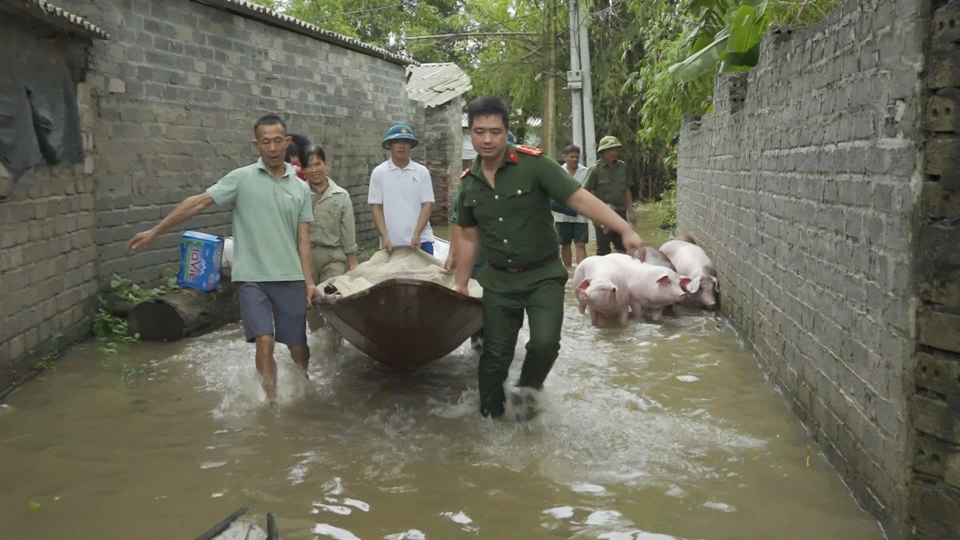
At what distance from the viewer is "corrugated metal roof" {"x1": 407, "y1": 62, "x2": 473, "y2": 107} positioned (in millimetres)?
20594

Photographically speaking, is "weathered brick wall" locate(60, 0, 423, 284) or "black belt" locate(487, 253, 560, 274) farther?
"weathered brick wall" locate(60, 0, 423, 284)

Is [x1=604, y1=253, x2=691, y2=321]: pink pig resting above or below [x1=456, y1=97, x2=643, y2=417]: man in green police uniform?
below

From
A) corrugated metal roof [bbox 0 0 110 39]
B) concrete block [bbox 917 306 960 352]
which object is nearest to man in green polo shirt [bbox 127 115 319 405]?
corrugated metal roof [bbox 0 0 110 39]

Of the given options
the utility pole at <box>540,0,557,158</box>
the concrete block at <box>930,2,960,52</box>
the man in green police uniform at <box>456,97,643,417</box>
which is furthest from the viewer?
the utility pole at <box>540,0,557,158</box>

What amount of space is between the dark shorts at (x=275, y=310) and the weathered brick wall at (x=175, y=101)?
10.4ft

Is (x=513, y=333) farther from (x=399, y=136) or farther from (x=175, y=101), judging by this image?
(x=175, y=101)

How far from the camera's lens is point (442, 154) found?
21.1m

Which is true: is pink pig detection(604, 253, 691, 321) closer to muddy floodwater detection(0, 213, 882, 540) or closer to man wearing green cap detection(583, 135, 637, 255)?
muddy floodwater detection(0, 213, 882, 540)

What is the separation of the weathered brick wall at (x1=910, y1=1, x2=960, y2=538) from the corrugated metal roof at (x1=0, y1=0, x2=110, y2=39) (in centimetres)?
562

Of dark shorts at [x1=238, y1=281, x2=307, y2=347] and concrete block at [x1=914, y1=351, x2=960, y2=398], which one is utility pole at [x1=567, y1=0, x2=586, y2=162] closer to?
dark shorts at [x1=238, y1=281, x2=307, y2=347]

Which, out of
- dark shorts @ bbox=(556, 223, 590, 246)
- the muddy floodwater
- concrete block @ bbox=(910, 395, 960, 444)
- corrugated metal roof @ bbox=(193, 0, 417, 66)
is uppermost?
corrugated metal roof @ bbox=(193, 0, 417, 66)

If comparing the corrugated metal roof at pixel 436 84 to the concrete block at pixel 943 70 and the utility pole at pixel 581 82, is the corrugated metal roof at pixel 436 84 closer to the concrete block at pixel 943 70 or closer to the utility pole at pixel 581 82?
the utility pole at pixel 581 82

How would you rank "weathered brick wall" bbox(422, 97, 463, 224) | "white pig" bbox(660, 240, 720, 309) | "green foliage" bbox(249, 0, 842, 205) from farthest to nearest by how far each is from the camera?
"weathered brick wall" bbox(422, 97, 463, 224) → "green foliage" bbox(249, 0, 842, 205) → "white pig" bbox(660, 240, 720, 309)

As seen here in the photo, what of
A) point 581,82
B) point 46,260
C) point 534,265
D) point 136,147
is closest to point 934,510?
point 534,265
